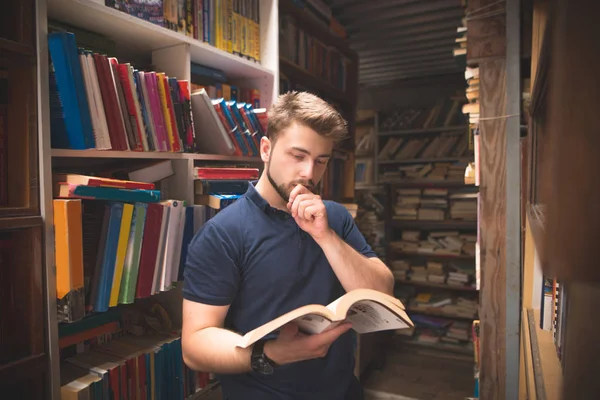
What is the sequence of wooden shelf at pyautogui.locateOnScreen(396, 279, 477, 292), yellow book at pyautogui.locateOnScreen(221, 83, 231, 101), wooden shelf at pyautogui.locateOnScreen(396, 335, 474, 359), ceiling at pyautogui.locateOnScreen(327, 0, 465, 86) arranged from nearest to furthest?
yellow book at pyautogui.locateOnScreen(221, 83, 231, 101) → ceiling at pyautogui.locateOnScreen(327, 0, 465, 86) → wooden shelf at pyautogui.locateOnScreen(396, 335, 474, 359) → wooden shelf at pyautogui.locateOnScreen(396, 279, 477, 292)

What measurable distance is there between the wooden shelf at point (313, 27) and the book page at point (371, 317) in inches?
79.1

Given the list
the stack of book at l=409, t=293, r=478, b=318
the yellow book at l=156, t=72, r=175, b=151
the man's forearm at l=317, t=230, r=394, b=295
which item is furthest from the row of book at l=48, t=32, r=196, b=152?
the stack of book at l=409, t=293, r=478, b=318

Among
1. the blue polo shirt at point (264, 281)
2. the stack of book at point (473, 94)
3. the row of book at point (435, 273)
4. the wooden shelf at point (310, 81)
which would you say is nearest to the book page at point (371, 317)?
the blue polo shirt at point (264, 281)

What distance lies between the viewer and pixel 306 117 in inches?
50.2

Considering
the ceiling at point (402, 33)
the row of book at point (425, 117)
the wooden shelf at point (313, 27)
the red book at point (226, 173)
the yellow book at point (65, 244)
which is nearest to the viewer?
the yellow book at point (65, 244)

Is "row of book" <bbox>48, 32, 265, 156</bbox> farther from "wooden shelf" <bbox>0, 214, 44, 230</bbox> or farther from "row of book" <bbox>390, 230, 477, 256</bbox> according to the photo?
"row of book" <bbox>390, 230, 477, 256</bbox>

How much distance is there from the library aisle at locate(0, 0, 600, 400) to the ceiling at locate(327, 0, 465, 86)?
3cm

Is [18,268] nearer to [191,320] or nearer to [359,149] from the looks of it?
[191,320]

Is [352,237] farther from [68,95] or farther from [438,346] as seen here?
[438,346]

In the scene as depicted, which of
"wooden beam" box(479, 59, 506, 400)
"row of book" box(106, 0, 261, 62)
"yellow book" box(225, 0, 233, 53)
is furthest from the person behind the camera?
"yellow book" box(225, 0, 233, 53)

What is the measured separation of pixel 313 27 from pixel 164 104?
1.54 metres

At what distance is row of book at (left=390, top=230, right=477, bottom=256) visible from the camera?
4.45 m

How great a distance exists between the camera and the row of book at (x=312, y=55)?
2.55 meters

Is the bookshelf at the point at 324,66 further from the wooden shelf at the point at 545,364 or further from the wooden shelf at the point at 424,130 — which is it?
the wooden shelf at the point at 545,364
